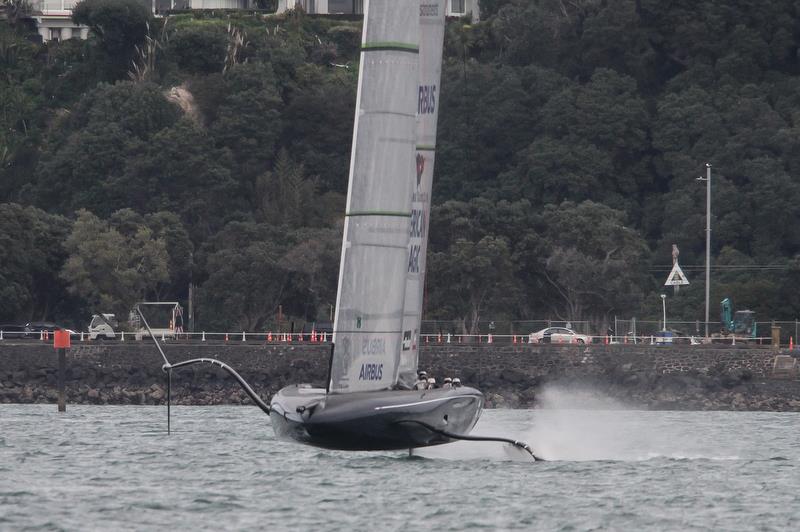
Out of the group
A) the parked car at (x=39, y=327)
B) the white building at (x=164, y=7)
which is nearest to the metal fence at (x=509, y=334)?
the parked car at (x=39, y=327)

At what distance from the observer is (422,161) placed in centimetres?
3881

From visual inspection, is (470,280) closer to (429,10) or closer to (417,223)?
(429,10)

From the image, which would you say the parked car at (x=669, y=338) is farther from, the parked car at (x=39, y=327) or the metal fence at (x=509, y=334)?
the parked car at (x=39, y=327)

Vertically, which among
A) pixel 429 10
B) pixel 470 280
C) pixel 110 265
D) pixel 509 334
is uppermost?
pixel 429 10

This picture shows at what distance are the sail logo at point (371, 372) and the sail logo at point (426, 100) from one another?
8073 millimetres

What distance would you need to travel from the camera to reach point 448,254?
7981 centimetres

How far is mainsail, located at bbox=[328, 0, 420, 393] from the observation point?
3288 cm

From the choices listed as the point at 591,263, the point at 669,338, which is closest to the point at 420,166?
the point at 669,338

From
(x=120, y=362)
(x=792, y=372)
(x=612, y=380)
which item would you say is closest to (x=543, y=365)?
(x=612, y=380)

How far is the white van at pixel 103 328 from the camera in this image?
248 ft

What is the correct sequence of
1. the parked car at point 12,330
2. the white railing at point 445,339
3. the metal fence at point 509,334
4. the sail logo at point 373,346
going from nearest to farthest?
the sail logo at point 373,346 → the white railing at point 445,339 → the metal fence at point 509,334 → the parked car at point 12,330

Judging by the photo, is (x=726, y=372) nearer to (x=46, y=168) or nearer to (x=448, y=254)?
(x=448, y=254)

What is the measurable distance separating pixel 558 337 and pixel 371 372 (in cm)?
4046

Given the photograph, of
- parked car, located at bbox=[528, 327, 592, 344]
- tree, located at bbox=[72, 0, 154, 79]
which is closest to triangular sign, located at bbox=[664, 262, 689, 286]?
parked car, located at bbox=[528, 327, 592, 344]
